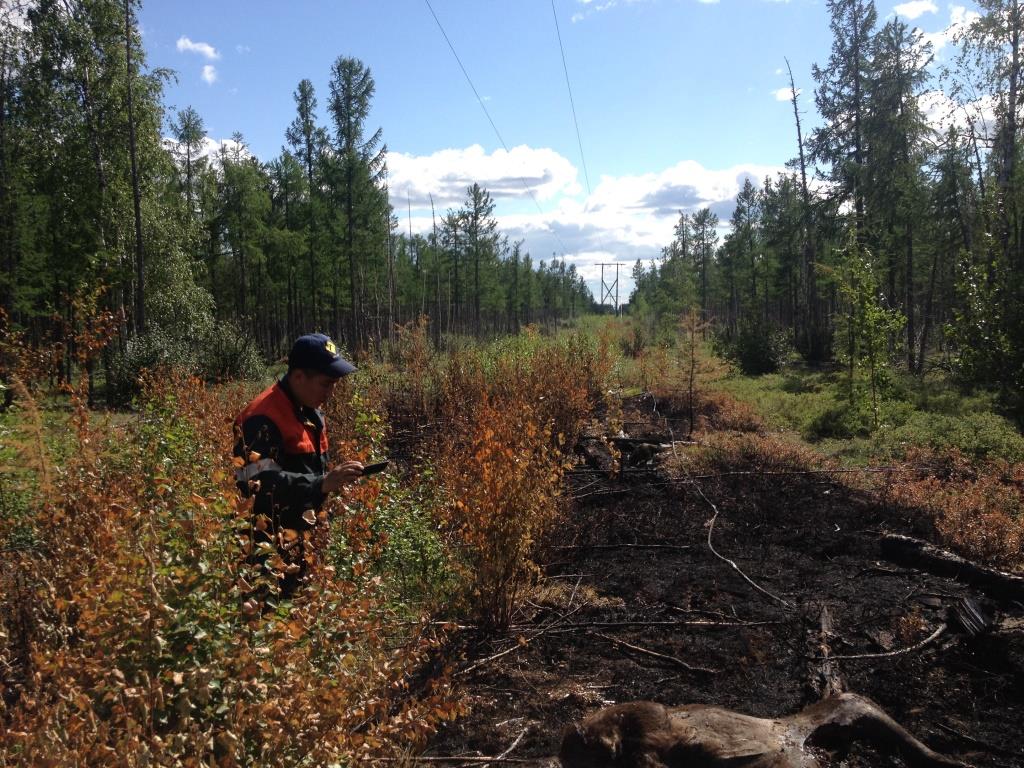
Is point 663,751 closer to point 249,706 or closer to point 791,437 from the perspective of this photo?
point 249,706

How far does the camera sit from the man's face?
3240 mm

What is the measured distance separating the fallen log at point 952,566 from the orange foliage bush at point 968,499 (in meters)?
0.50

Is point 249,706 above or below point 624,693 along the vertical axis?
above

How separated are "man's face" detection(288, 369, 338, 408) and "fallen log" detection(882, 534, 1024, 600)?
4.20 meters

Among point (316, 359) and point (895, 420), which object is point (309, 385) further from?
point (895, 420)

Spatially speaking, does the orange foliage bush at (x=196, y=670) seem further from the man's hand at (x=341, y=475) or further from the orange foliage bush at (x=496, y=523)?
the orange foliage bush at (x=496, y=523)

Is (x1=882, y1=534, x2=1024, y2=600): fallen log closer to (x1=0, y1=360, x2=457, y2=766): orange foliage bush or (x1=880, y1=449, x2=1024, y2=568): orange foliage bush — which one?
(x1=880, y1=449, x2=1024, y2=568): orange foliage bush

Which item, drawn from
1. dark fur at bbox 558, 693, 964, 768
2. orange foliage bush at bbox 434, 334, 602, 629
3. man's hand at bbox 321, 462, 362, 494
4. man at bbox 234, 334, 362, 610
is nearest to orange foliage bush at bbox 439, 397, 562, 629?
orange foliage bush at bbox 434, 334, 602, 629

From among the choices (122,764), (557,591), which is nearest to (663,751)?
(122,764)

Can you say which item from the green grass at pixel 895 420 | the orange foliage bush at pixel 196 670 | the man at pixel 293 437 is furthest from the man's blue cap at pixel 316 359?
the green grass at pixel 895 420

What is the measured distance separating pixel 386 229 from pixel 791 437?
25.8 m

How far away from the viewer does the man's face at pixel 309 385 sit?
324cm

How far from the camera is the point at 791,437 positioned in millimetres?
12164

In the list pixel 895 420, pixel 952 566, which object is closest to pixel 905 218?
pixel 895 420
